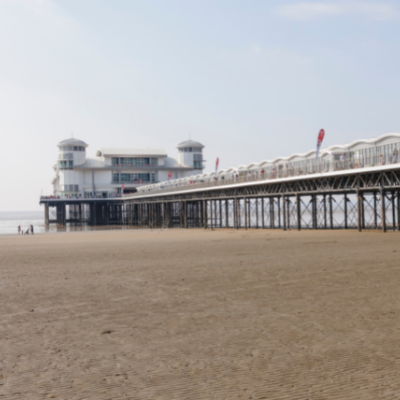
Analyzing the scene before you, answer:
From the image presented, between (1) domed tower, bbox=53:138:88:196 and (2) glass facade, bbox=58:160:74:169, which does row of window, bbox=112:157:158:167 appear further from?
(2) glass facade, bbox=58:160:74:169

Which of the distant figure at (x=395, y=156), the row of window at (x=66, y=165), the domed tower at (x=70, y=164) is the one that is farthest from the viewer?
the row of window at (x=66, y=165)

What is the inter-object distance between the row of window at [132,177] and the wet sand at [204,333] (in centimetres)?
8273

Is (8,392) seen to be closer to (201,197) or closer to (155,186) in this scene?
(201,197)

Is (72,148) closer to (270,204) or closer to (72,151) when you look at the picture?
(72,151)

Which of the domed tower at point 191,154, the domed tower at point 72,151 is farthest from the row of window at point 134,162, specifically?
the domed tower at point 72,151

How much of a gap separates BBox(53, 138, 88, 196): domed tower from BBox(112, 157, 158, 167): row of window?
6.19 meters

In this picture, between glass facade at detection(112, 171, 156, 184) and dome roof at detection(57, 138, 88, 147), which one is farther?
glass facade at detection(112, 171, 156, 184)

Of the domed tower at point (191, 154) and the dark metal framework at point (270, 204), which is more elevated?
the domed tower at point (191, 154)

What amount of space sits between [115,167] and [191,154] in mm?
15072

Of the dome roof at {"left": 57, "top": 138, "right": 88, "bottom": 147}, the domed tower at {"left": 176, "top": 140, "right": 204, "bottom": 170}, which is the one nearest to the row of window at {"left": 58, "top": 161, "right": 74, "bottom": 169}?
the dome roof at {"left": 57, "top": 138, "right": 88, "bottom": 147}

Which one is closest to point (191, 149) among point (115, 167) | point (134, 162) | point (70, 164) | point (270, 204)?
point (134, 162)

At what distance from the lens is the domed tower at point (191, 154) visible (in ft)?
332

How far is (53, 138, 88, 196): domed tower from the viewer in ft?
310

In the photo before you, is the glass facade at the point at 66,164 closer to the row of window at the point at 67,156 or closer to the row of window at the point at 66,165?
the row of window at the point at 66,165
